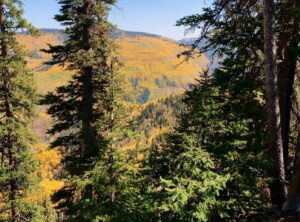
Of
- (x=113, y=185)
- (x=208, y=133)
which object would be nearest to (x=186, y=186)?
(x=208, y=133)

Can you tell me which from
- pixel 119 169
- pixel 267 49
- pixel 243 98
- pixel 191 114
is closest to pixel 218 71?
pixel 243 98

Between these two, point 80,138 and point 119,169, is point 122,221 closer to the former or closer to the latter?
point 119,169

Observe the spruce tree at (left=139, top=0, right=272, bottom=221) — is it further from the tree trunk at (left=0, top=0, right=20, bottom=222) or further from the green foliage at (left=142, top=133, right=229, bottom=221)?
the tree trunk at (left=0, top=0, right=20, bottom=222)

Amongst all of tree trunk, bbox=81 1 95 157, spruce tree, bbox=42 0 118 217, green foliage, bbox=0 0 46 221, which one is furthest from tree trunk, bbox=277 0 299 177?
green foliage, bbox=0 0 46 221

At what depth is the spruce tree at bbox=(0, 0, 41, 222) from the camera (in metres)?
19.8

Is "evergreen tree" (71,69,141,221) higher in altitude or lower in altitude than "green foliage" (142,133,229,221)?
lower

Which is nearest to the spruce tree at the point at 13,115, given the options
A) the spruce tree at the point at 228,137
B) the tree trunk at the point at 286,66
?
the spruce tree at the point at 228,137

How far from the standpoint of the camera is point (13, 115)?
67.0 feet

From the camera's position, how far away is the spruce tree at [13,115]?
19.8 meters

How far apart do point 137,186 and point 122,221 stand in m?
1.15

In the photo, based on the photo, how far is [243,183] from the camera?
8.84 meters

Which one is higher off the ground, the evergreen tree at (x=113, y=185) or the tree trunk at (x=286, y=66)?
the tree trunk at (x=286, y=66)

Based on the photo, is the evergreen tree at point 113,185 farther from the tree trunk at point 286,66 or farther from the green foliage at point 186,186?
the tree trunk at point 286,66

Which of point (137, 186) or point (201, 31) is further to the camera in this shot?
point (201, 31)
